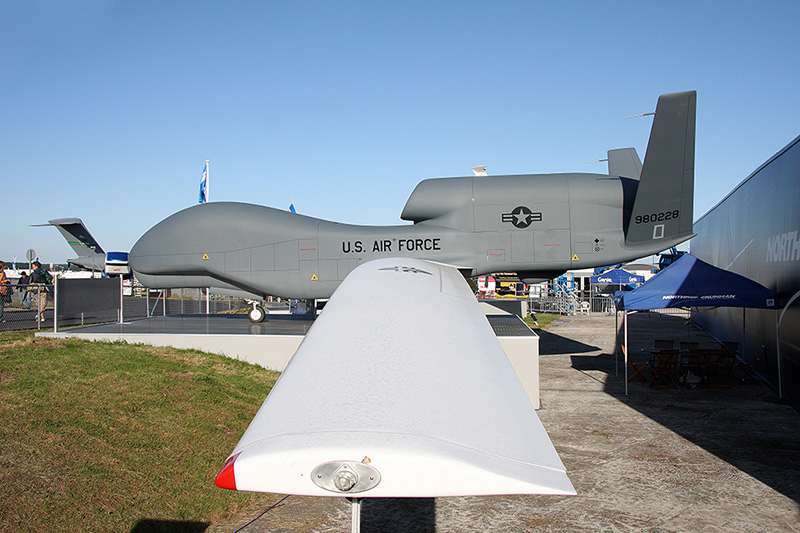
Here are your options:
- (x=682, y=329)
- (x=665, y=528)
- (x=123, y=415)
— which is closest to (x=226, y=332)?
(x=123, y=415)

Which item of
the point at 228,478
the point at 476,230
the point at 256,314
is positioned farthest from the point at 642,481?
the point at 256,314

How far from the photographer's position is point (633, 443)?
860cm

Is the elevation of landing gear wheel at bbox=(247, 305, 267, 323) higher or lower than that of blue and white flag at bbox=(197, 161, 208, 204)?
lower

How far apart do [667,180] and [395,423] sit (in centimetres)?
1149

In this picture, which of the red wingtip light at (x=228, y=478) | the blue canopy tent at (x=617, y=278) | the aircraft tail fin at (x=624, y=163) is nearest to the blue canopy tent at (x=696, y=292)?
the aircraft tail fin at (x=624, y=163)

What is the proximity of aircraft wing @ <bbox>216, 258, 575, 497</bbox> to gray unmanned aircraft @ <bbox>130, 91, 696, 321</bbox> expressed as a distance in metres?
10.3

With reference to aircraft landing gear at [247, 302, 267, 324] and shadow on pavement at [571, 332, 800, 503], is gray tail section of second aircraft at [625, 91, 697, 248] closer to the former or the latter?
shadow on pavement at [571, 332, 800, 503]

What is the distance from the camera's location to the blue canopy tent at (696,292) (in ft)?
38.2

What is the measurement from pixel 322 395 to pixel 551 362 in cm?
1600

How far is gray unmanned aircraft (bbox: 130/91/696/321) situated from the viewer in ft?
38.9

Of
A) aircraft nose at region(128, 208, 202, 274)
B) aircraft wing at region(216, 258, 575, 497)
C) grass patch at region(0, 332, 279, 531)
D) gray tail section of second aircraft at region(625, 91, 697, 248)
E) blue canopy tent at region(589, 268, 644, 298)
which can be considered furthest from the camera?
blue canopy tent at region(589, 268, 644, 298)

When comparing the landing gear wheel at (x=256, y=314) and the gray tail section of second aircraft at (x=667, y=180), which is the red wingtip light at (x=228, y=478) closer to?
the gray tail section of second aircraft at (x=667, y=180)

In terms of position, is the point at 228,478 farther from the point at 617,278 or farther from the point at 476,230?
the point at 617,278

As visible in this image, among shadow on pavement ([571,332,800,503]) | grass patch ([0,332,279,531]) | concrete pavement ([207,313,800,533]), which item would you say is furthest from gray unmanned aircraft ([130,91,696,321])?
grass patch ([0,332,279,531])
